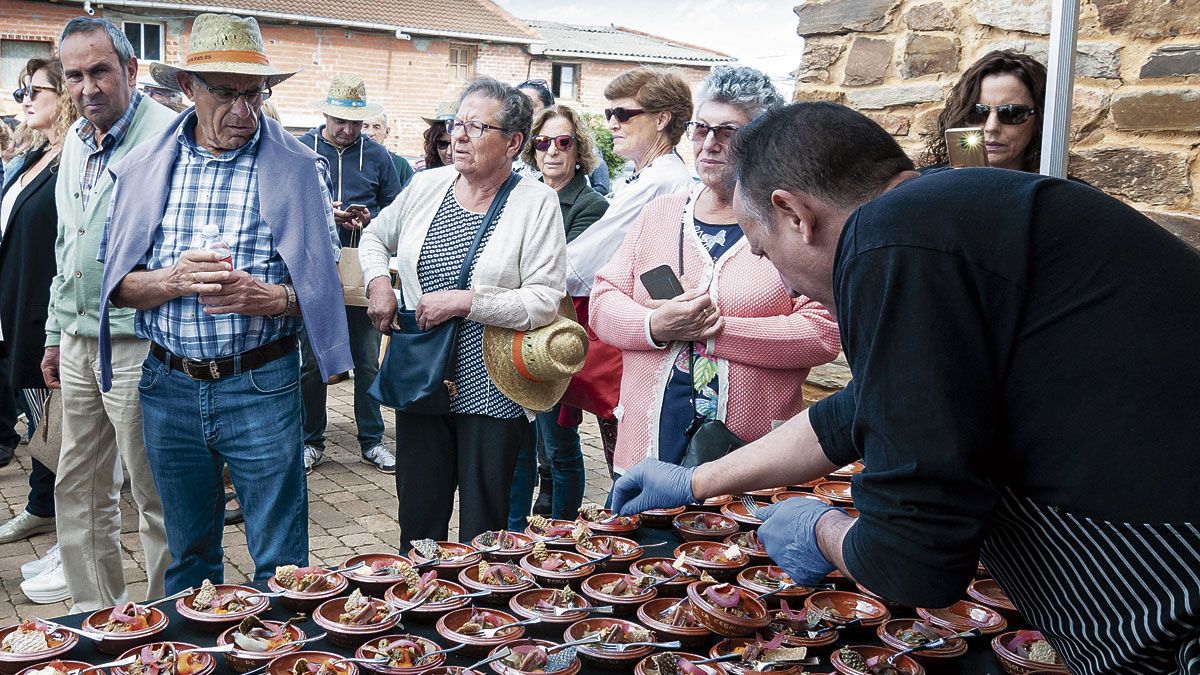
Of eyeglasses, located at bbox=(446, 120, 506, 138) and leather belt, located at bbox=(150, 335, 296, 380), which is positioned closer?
leather belt, located at bbox=(150, 335, 296, 380)

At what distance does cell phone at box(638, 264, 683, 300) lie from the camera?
3143 mm

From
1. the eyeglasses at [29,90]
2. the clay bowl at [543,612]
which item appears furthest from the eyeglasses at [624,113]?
the clay bowl at [543,612]

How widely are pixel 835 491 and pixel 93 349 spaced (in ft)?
8.44

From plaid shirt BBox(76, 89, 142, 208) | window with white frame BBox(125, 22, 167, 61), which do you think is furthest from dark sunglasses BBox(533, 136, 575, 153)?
window with white frame BBox(125, 22, 167, 61)

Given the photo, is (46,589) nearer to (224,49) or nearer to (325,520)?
(325,520)

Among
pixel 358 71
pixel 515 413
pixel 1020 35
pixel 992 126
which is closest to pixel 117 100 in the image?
pixel 515 413

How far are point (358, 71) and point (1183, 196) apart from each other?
785 inches

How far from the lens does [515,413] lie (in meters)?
3.56

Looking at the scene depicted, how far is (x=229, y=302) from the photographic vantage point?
304 centimetres

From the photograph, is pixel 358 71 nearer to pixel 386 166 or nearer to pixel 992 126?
pixel 386 166

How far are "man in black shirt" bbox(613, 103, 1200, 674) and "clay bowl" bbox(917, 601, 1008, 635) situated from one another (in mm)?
470

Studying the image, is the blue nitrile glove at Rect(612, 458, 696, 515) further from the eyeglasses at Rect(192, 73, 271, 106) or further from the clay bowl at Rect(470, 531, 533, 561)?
the eyeglasses at Rect(192, 73, 271, 106)

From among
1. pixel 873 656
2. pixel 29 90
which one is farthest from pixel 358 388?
pixel 873 656

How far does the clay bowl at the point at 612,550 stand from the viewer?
230 cm
